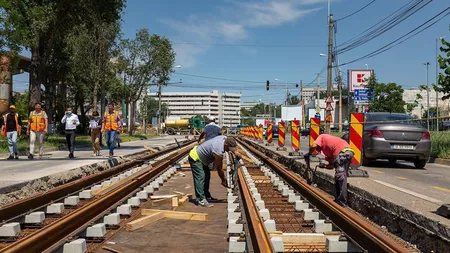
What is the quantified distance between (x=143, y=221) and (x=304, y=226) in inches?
81.4

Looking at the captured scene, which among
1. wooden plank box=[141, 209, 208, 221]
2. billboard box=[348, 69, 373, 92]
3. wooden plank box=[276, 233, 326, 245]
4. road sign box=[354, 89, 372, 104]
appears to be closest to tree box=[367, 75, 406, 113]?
billboard box=[348, 69, 373, 92]

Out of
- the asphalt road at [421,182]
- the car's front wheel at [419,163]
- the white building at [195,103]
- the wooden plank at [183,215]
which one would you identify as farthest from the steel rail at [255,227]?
the white building at [195,103]

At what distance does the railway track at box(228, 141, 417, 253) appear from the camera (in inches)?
180

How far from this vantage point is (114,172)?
1196 cm

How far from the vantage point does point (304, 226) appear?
6133mm

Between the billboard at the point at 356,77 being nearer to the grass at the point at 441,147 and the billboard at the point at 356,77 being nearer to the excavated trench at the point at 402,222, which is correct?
the grass at the point at 441,147

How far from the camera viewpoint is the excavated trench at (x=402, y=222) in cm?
501

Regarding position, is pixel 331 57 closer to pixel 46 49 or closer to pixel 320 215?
pixel 46 49

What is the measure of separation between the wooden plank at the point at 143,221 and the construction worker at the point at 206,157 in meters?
1.18

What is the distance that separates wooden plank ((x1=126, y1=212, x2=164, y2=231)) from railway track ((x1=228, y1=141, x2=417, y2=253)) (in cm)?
115

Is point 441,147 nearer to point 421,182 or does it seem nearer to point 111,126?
point 421,182

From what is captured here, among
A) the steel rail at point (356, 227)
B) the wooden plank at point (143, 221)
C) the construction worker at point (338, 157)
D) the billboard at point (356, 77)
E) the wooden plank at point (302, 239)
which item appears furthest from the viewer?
the billboard at point (356, 77)

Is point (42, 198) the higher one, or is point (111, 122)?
point (111, 122)

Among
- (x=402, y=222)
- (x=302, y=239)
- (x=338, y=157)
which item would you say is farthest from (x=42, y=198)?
(x=402, y=222)
